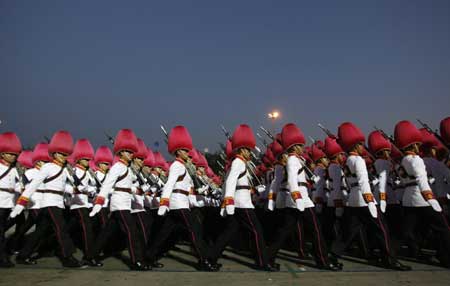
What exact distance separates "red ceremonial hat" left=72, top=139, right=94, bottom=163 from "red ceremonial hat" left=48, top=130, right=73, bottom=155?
124 centimetres

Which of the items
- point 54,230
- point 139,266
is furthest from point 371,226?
point 54,230

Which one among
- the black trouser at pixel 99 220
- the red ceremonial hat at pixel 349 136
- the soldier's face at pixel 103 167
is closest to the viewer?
the red ceremonial hat at pixel 349 136

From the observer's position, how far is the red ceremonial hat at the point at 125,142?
23.2ft

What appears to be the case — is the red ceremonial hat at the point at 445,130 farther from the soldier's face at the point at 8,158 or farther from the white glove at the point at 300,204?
the soldier's face at the point at 8,158

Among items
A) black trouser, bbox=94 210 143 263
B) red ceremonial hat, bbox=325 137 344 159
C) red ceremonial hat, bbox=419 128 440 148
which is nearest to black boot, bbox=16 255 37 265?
black trouser, bbox=94 210 143 263

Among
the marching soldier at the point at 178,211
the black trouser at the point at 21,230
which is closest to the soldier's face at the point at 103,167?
the black trouser at the point at 21,230

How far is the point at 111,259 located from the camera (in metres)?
7.49

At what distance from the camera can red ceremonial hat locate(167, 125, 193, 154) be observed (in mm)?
6961

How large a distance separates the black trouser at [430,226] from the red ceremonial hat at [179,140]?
3898 mm

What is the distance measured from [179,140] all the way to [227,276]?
243 centimetres

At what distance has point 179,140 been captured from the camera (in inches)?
276

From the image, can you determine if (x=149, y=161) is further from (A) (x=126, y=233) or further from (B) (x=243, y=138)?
(B) (x=243, y=138)

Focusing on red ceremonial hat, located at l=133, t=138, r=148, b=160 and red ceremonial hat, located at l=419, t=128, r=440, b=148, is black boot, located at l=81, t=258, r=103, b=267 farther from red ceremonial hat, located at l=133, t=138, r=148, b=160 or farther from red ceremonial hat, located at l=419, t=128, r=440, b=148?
red ceremonial hat, located at l=419, t=128, r=440, b=148

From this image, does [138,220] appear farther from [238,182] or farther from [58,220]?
[238,182]
